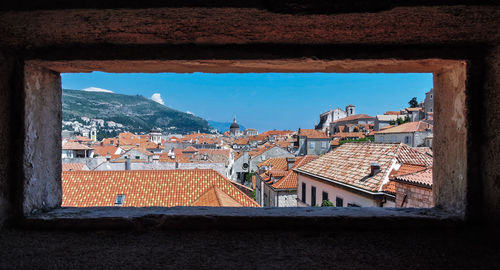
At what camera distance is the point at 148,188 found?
13.0 metres

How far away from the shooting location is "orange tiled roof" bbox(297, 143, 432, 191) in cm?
1067

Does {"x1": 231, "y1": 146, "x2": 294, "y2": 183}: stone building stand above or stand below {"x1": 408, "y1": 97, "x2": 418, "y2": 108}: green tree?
below

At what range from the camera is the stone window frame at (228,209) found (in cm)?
172

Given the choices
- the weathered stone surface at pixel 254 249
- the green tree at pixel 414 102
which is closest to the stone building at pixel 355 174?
the weathered stone surface at pixel 254 249

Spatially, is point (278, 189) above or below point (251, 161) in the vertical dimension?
above

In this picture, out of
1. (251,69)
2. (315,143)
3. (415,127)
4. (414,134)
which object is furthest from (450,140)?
(315,143)

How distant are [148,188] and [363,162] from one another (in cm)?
1026

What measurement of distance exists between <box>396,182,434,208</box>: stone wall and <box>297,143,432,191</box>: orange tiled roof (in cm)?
167

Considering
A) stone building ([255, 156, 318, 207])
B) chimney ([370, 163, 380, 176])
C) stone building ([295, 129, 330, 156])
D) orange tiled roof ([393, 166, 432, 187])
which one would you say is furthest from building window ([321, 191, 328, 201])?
stone building ([295, 129, 330, 156])

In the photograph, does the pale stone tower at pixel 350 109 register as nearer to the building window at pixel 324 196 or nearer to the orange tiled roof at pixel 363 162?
the orange tiled roof at pixel 363 162

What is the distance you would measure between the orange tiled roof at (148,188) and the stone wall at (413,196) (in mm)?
5810

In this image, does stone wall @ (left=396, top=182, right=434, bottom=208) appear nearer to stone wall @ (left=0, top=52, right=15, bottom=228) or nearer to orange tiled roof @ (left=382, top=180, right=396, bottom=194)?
orange tiled roof @ (left=382, top=180, right=396, bottom=194)

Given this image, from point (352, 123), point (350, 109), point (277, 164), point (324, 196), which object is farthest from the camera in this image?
point (350, 109)

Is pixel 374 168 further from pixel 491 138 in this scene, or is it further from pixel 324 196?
pixel 491 138
